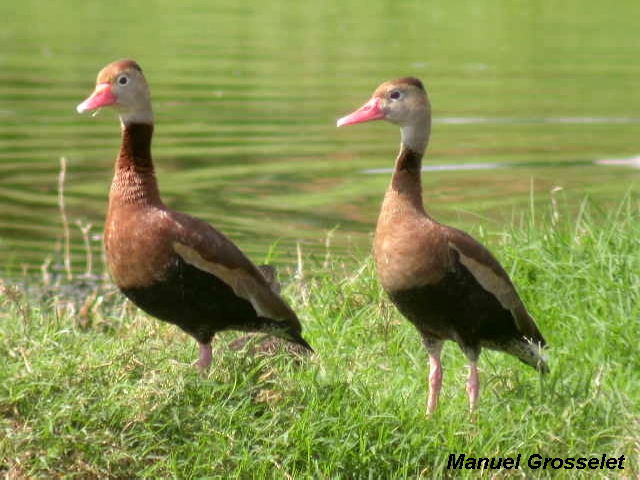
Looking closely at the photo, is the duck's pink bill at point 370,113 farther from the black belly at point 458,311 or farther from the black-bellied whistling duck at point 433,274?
the black belly at point 458,311

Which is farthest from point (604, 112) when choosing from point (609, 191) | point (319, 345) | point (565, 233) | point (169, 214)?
point (169, 214)

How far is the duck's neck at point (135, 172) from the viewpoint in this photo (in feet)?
19.9

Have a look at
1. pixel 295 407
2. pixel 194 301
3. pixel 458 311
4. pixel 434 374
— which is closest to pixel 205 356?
pixel 194 301

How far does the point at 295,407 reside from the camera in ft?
18.1

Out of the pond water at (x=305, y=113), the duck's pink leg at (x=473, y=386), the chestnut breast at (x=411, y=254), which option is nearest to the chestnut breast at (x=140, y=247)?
the chestnut breast at (x=411, y=254)

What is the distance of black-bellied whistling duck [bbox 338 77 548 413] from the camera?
588cm

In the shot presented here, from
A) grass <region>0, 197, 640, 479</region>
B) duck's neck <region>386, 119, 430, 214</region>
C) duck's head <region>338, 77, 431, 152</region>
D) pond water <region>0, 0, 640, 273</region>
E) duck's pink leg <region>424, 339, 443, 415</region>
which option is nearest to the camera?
grass <region>0, 197, 640, 479</region>

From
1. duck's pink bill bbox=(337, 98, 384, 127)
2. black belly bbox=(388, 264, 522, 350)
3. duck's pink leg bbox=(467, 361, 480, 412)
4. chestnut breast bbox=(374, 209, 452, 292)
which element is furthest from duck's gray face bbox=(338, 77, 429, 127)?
duck's pink leg bbox=(467, 361, 480, 412)

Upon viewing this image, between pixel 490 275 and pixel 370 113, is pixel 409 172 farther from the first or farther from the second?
pixel 490 275

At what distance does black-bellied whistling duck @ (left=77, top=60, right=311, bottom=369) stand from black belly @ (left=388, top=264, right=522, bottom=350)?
0.59 meters

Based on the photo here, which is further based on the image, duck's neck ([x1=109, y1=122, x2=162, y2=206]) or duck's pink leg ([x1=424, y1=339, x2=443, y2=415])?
duck's neck ([x1=109, y1=122, x2=162, y2=206])

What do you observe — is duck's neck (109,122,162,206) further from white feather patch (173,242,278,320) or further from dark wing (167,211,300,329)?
white feather patch (173,242,278,320)

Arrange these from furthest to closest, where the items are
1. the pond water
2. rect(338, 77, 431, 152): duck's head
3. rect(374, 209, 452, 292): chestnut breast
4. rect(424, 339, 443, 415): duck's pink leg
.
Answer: the pond water, rect(338, 77, 431, 152): duck's head, rect(424, 339, 443, 415): duck's pink leg, rect(374, 209, 452, 292): chestnut breast

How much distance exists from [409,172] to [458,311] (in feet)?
2.08
